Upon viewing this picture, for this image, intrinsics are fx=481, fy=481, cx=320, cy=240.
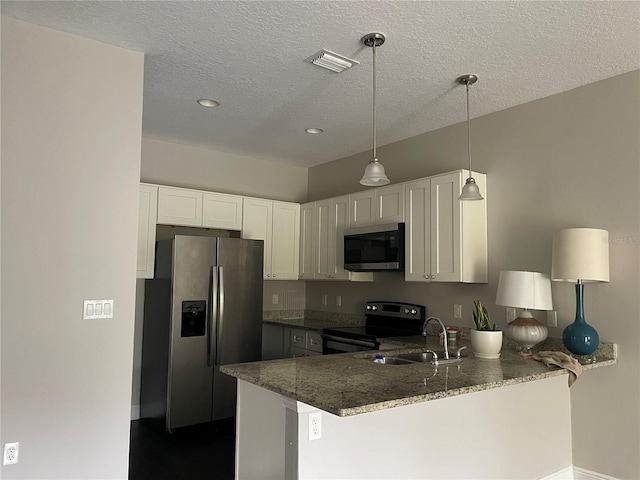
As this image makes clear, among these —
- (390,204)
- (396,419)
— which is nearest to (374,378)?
(396,419)

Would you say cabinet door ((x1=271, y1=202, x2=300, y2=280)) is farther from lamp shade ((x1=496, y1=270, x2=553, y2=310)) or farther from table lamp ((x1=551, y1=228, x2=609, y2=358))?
table lamp ((x1=551, y1=228, x2=609, y2=358))

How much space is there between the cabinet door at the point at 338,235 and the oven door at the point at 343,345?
711mm

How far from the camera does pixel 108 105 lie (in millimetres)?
2689

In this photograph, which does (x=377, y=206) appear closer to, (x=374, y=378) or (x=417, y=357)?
(x=417, y=357)

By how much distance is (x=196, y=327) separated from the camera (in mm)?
4230

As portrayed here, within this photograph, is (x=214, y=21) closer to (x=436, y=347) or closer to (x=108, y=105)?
(x=108, y=105)

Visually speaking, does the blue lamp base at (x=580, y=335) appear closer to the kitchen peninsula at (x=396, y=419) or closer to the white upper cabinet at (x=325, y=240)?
the kitchen peninsula at (x=396, y=419)

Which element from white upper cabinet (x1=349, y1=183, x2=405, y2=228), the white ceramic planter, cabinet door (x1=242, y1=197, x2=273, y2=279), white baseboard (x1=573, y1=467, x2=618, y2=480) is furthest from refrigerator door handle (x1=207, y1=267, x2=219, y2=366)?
white baseboard (x1=573, y1=467, x2=618, y2=480)

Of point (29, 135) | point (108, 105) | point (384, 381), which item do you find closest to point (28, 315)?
point (29, 135)

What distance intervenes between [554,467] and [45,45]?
3.82 m

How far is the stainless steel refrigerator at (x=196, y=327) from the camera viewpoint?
13.5 feet

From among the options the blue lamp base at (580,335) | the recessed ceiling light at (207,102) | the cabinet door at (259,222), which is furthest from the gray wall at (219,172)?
the blue lamp base at (580,335)

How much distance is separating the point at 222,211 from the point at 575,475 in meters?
3.61

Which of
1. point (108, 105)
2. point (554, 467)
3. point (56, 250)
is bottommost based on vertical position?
point (554, 467)
